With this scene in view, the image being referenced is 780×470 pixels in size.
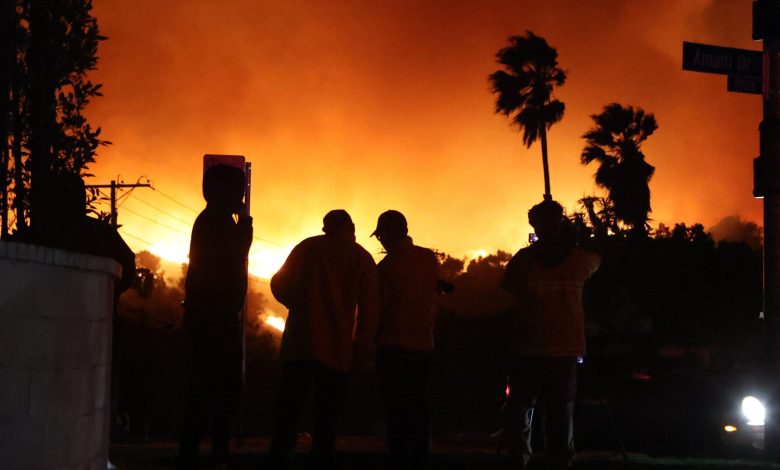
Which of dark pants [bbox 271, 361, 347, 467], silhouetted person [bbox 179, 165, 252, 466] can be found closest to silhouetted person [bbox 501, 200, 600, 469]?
dark pants [bbox 271, 361, 347, 467]

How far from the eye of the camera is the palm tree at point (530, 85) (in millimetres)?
40844

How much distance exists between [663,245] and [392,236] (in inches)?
1451

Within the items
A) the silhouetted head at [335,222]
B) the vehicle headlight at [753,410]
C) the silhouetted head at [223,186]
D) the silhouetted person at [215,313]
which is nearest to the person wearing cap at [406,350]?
the silhouetted head at [335,222]

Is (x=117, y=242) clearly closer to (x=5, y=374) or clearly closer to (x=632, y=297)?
(x=5, y=374)

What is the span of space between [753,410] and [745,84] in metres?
3.21

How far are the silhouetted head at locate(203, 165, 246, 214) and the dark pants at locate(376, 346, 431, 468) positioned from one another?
1671mm

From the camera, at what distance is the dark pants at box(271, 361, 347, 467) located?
313 inches

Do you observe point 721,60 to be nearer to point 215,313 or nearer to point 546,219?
point 546,219

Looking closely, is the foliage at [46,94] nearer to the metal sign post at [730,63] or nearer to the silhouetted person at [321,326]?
the silhouetted person at [321,326]

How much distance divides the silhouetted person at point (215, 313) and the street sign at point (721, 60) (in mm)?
5092

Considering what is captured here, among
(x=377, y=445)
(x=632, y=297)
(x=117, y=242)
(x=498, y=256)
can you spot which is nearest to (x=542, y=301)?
(x=117, y=242)

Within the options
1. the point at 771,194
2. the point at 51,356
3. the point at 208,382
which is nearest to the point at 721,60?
→ the point at 771,194

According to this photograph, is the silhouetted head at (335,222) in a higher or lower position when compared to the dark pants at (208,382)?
higher

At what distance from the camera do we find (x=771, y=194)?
11.3m
